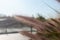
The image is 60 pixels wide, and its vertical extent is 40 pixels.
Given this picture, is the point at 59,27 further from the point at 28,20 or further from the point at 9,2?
the point at 9,2

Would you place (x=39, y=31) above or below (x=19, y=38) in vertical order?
above

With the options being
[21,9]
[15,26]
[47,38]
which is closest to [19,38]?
[15,26]

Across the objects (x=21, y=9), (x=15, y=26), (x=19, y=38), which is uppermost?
(x=21, y=9)

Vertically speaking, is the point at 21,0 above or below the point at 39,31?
above

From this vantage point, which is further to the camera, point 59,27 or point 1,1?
point 1,1

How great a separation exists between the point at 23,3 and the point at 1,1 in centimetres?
19

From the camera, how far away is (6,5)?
1.11 meters

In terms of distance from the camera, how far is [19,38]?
1.13 metres

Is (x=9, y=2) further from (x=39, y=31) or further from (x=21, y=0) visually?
(x=39, y=31)

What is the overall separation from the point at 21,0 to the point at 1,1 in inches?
6.7

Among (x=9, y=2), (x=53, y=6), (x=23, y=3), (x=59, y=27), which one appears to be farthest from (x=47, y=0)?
(x=59, y=27)

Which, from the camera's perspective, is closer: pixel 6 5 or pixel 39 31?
pixel 39 31

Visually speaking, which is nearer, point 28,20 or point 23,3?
point 28,20

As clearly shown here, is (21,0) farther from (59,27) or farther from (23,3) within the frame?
(59,27)
